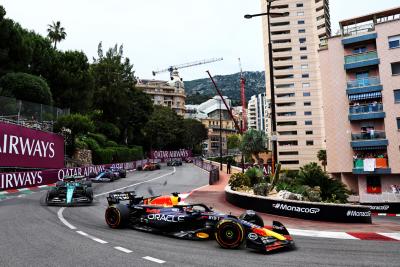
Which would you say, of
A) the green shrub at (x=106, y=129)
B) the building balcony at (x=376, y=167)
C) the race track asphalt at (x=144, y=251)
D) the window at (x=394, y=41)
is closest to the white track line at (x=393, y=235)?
the race track asphalt at (x=144, y=251)

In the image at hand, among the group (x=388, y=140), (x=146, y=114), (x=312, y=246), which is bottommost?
(x=312, y=246)

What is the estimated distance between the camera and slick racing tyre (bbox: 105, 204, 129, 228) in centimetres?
1038

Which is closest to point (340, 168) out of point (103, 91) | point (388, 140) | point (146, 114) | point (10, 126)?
point (388, 140)

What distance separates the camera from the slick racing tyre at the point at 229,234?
7934 mm

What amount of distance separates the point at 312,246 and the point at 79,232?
6.35 m

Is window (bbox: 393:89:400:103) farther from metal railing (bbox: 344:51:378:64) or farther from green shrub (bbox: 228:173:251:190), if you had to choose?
green shrub (bbox: 228:173:251:190)

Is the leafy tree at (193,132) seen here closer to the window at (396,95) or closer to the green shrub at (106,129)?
the green shrub at (106,129)

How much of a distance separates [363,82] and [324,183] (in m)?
23.1

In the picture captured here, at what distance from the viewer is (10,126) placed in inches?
1037

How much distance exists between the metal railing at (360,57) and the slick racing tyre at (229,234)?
3270 cm

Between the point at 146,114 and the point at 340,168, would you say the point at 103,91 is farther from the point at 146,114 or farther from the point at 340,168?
the point at 340,168

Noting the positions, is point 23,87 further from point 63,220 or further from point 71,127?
point 63,220

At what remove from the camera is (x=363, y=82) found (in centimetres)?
3472

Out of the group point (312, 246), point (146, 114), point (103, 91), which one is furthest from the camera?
point (146, 114)
